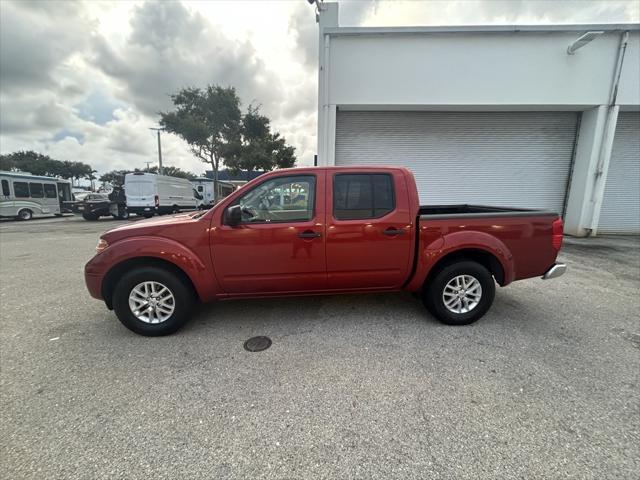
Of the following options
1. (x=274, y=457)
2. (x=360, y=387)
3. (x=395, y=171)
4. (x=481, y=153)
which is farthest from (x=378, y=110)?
(x=274, y=457)

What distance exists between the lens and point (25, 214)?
1750cm

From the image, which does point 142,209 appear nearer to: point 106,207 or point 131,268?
point 106,207

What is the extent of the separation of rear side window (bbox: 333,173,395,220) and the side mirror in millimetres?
1058

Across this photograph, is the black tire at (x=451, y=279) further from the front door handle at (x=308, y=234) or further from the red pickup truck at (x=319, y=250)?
the front door handle at (x=308, y=234)

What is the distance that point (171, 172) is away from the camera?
57.2 metres

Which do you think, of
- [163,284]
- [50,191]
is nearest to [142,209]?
[50,191]

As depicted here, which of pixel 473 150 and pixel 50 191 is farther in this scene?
pixel 50 191

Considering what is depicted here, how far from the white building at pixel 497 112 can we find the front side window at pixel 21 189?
20.2 m

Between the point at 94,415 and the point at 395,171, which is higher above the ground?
the point at 395,171

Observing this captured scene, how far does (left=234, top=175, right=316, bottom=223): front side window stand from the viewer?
3150 millimetres

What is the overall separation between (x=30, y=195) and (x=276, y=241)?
23.4 meters

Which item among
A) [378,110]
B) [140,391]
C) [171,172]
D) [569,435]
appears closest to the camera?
[569,435]

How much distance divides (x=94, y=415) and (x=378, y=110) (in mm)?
9728

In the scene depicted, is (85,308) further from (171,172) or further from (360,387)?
(171,172)
